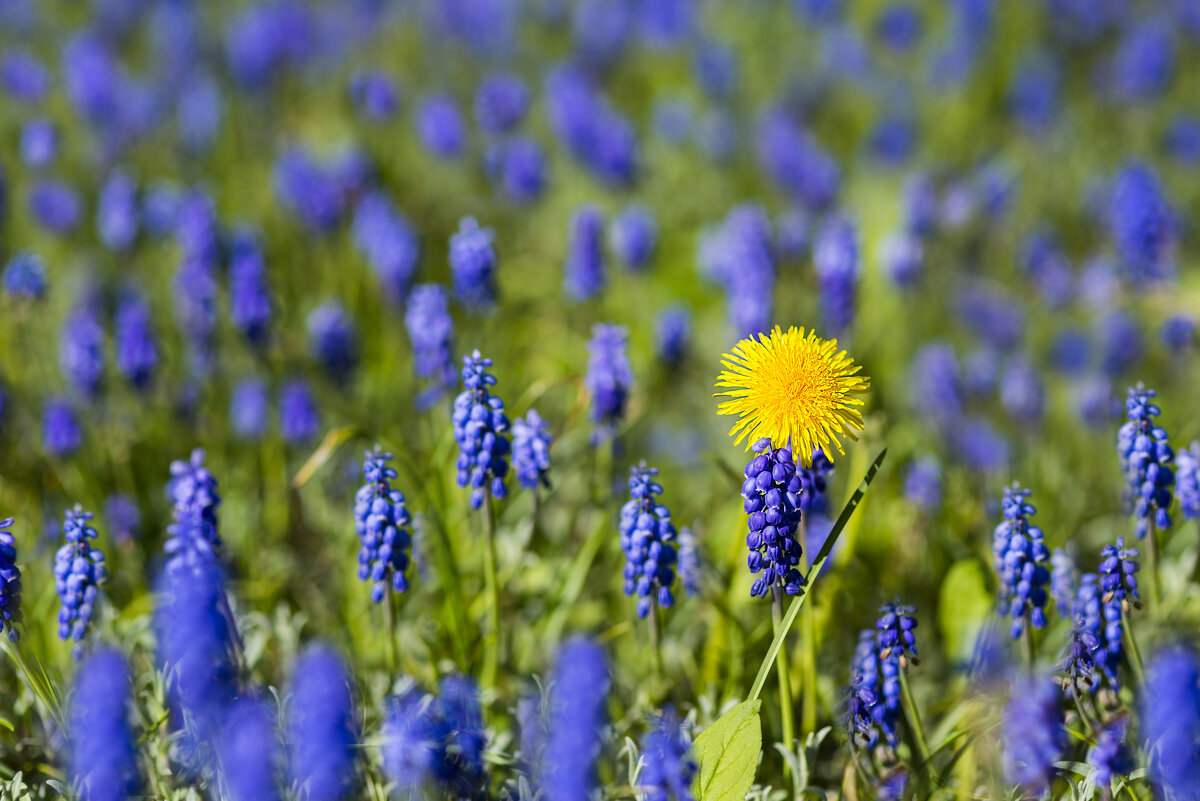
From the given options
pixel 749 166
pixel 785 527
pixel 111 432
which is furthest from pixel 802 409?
pixel 749 166

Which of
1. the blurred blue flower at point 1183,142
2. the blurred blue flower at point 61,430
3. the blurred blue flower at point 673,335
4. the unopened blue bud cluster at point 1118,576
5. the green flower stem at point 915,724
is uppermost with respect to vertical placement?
the blurred blue flower at point 1183,142

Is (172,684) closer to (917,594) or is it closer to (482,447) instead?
(482,447)

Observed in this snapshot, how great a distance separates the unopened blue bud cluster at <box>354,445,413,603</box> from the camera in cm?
342

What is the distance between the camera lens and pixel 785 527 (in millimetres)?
2955

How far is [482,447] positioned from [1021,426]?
3.78 m

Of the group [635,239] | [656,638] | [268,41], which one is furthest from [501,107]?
[656,638]

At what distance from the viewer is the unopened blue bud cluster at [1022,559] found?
327 centimetres

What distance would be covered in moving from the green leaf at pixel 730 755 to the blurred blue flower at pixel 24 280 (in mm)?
3850

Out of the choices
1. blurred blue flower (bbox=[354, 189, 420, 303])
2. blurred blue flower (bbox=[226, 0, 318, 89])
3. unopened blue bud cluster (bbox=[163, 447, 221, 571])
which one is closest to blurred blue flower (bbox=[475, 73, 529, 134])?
blurred blue flower (bbox=[354, 189, 420, 303])

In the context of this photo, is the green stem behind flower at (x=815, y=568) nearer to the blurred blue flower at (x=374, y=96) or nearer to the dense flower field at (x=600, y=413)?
the dense flower field at (x=600, y=413)

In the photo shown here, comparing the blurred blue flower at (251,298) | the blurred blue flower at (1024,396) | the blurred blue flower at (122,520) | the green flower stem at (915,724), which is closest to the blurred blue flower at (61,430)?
the blurred blue flower at (122,520)

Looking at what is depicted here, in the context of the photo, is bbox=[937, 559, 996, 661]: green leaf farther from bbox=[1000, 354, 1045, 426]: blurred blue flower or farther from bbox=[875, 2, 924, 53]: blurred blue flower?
bbox=[875, 2, 924, 53]: blurred blue flower

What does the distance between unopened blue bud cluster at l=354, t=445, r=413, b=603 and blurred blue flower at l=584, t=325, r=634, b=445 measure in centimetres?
116

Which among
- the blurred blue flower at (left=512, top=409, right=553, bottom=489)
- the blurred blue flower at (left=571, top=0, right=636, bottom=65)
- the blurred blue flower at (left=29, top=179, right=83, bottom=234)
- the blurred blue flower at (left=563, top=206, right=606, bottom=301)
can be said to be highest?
the blurred blue flower at (left=571, top=0, right=636, bottom=65)
